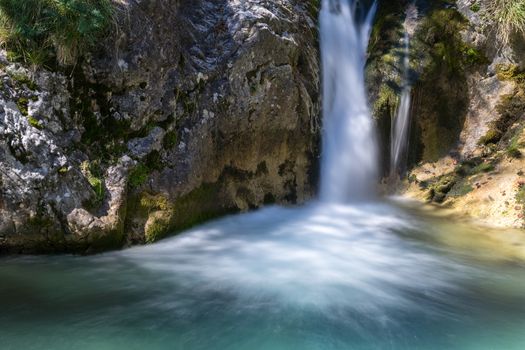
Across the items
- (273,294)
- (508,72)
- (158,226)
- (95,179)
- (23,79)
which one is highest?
(508,72)

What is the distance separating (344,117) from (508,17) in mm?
4025

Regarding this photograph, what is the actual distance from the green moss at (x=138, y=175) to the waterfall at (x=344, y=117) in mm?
4050

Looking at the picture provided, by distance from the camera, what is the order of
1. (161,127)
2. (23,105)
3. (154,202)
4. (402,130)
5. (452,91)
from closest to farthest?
(23,105) < (154,202) < (161,127) < (402,130) < (452,91)

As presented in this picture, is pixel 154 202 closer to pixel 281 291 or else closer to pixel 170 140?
pixel 170 140

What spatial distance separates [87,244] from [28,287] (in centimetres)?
98

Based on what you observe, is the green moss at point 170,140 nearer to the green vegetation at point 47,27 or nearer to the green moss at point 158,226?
the green moss at point 158,226

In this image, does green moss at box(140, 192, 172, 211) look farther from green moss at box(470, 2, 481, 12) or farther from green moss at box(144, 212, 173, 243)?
green moss at box(470, 2, 481, 12)

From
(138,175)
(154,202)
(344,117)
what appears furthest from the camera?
(344,117)

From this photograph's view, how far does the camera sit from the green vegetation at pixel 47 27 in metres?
5.20

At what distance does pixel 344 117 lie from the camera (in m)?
9.62

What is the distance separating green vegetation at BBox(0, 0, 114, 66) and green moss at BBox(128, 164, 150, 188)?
5.19 ft

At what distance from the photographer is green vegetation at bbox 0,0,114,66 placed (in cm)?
520

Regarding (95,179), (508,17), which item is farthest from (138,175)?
(508,17)

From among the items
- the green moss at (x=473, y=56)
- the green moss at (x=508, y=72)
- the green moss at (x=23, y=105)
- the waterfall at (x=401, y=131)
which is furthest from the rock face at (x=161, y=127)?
the green moss at (x=508, y=72)
